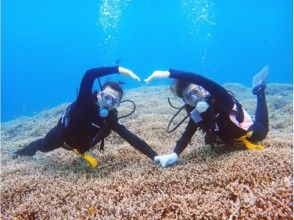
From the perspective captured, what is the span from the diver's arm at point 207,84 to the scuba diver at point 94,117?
763mm

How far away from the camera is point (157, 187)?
A: 16.0ft

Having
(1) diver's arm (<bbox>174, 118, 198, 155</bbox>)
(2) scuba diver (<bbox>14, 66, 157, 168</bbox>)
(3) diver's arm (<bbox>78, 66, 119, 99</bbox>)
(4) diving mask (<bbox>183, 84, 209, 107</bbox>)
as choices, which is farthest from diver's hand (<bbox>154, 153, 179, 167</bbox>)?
(3) diver's arm (<bbox>78, 66, 119, 99</bbox>)

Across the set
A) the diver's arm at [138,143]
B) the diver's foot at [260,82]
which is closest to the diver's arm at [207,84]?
the diver's arm at [138,143]

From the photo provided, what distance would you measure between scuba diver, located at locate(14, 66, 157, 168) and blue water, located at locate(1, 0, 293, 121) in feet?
260

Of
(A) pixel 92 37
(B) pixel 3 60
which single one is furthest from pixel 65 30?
(B) pixel 3 60

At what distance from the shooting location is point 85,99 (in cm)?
650

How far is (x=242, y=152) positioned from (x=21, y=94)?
15626 cm

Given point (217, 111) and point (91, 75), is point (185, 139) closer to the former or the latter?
point (217, 111)

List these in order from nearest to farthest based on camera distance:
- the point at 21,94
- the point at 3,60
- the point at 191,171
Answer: the point at 191,171 < the point at 21,94 < the point at 3,60

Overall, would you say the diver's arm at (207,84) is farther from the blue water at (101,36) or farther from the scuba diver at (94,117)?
the blue water at (101,36)

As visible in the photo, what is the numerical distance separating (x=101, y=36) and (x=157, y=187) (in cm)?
18475

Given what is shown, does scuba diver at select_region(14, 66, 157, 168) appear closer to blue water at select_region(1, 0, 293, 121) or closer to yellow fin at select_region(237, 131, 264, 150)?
yellow fin at select_region(237, 131, 264, 150)

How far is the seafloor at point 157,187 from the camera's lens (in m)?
3.87

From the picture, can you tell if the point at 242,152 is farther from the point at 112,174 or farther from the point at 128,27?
the point at 128,27
